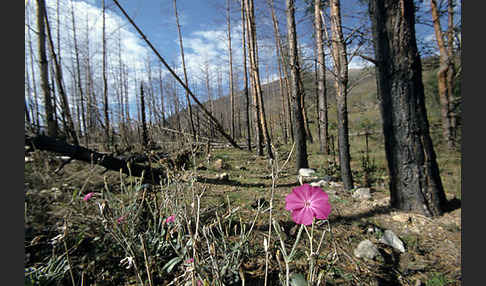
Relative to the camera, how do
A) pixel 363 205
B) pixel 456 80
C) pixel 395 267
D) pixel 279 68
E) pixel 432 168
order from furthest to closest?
pixel 279 68, pixel 456 80, pixel 363 205, pixel 432 168, pixel 395 267

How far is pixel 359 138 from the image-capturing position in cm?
912

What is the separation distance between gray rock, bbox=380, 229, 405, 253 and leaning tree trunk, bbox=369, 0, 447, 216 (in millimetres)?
647

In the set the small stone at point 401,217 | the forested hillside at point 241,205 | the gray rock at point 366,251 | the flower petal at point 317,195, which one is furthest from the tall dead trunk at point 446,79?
the flower petal at point 317,195

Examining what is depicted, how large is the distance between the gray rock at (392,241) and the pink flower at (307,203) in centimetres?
155

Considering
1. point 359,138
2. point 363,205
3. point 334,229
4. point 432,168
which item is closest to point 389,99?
point 432,168

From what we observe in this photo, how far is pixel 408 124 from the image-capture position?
2084 millimetres

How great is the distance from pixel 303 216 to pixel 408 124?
220cm

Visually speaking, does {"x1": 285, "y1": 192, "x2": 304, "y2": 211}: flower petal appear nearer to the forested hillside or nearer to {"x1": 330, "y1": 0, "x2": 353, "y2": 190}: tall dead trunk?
the forested hillside

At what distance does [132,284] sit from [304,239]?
1239 mm

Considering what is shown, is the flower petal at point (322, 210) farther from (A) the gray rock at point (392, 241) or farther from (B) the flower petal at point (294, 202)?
(A) the gray rock at point (392, 241)

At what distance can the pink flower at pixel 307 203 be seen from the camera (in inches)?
24.3

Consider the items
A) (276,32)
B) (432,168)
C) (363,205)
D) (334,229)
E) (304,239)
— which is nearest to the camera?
(304,239)

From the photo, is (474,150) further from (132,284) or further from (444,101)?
(444,101)

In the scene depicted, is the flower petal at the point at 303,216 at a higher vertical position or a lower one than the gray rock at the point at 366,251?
higher
